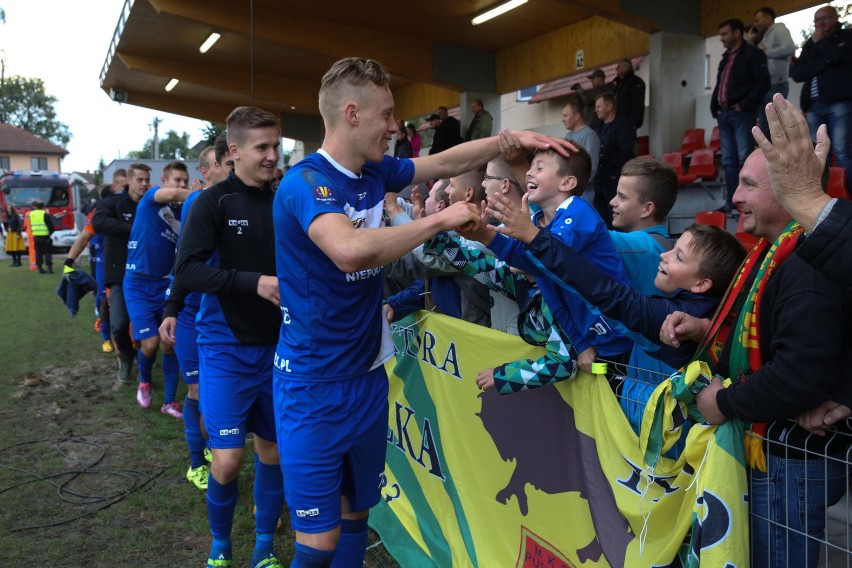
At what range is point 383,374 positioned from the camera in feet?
10.0

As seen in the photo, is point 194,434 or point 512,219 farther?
point 194,434

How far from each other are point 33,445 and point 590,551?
496 centimetres

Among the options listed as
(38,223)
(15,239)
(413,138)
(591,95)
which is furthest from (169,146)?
(591,95)

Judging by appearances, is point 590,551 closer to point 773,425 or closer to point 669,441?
point 669,441

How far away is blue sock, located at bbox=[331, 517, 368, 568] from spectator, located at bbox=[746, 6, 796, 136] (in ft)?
26.7

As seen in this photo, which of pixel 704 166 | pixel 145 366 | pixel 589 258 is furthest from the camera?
pixel 704 166

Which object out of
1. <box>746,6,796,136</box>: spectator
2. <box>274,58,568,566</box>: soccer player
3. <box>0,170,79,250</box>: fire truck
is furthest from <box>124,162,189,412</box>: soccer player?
<box>0,170,79,250</box>: fire truck

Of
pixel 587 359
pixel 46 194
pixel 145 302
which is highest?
pixel 46 194

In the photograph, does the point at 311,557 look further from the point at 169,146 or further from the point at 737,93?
the point at 169,146

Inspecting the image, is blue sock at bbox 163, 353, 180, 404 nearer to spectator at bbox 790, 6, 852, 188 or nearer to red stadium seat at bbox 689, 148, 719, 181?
spectator at bbox 790, 6, 852, 188

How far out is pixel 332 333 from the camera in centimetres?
278

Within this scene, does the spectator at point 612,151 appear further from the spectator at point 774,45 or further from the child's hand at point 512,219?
the child's hand at point 512,219

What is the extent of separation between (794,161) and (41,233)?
2253 centimetres

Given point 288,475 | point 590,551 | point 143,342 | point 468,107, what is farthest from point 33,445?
point 468,107
